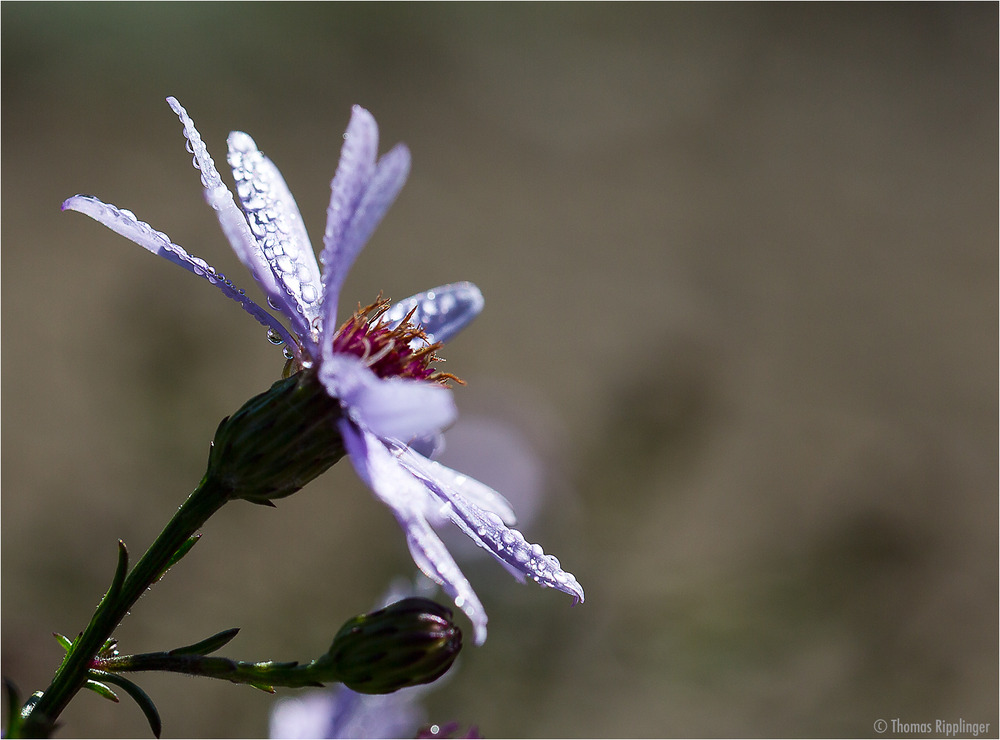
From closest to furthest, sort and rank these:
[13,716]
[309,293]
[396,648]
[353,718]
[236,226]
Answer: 1. [13,716]
2. [236,226]
3. [396,648]
4. [309,293]
5. [353,718]

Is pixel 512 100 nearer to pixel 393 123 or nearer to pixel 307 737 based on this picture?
pixel 393 123

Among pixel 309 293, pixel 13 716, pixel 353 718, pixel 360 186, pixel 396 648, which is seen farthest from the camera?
pixel 353 718

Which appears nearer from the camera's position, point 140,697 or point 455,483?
point 140,697

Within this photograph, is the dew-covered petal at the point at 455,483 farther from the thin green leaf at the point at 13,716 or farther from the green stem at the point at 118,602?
the thin green leaf at the point at 13,716

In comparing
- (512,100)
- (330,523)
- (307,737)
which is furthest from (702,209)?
(307,737)

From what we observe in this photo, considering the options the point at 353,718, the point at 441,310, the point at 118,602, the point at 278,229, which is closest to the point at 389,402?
the point at 118,602

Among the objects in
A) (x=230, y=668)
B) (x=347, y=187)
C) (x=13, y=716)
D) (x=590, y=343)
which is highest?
(x=590, y=343)

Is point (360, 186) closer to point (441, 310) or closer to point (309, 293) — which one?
point (309, 293)
